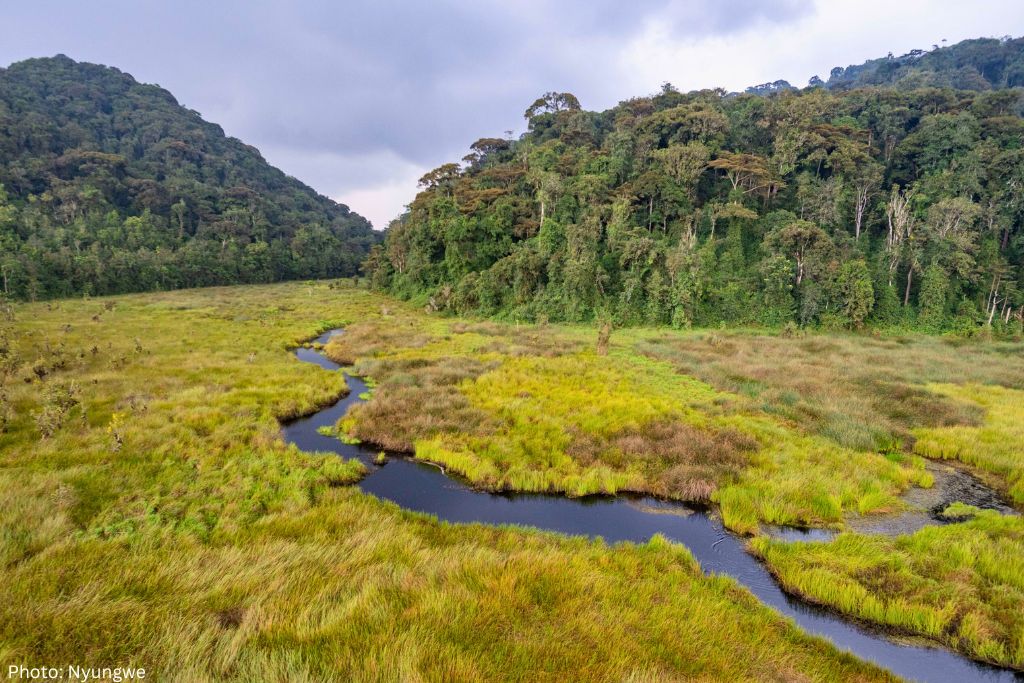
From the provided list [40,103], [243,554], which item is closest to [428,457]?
[243,554]

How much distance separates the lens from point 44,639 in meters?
4.49

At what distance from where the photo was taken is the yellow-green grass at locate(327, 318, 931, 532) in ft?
41.4

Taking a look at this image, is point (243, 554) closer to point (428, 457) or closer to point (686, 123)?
point (428, 457)

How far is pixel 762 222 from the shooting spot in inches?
1903

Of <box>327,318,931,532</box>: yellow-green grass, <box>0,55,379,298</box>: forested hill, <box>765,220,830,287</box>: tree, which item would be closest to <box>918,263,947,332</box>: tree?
<box>765,220,830,287</box>: tree

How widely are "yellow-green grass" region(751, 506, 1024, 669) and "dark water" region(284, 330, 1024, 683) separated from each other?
1.15ft

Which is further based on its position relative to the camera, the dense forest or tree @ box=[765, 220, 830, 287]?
tree @ box=[765, 220, 830, 287]

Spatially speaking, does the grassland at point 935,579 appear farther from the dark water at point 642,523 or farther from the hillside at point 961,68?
the hillside at point 961,68

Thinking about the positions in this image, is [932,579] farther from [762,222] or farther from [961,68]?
[961,68]

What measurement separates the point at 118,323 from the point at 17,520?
131 ft

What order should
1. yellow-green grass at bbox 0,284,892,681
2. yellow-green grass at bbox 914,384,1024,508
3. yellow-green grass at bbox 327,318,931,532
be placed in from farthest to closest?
yellow-green grass at bbox 914,384,1024,508
yellow-green grass at bbox 327,318,931,532
yellow-green grass at bbox 0,284,892,681

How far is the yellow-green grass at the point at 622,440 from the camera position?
1261 centimetres

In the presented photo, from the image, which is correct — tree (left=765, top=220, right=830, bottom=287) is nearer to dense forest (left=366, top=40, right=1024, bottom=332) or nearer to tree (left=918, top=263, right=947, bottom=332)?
dense forest (left=366, top=40, right=1024, bottom=332)

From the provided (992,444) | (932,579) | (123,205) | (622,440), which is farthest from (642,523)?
(123,205)
